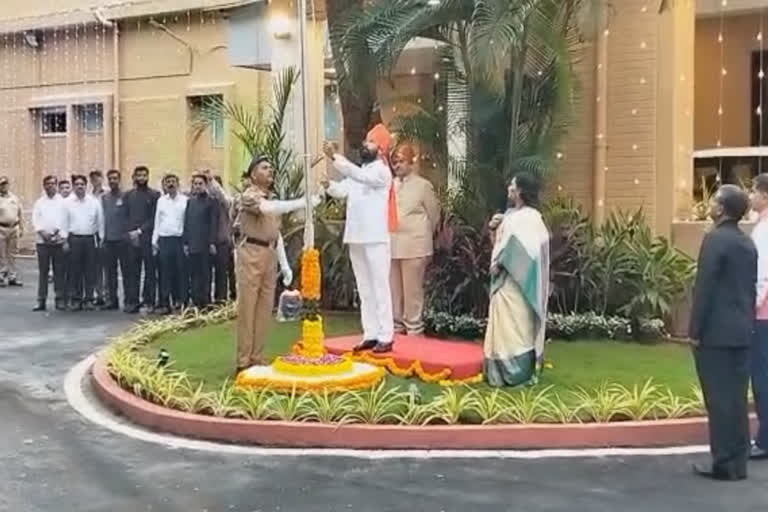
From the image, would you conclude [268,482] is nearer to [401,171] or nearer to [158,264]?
[401,171]

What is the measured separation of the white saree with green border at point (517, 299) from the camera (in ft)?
30.4

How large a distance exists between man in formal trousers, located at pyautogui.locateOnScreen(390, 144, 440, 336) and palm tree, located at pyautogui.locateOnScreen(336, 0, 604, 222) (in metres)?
0.68

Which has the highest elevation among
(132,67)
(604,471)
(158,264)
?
(132,67)

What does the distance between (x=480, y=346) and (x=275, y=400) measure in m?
2.75

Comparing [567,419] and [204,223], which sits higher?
[204,223]

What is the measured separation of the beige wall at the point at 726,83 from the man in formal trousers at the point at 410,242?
5.78 meters

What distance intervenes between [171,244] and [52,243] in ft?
7.37

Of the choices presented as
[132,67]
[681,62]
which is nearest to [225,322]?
[681,62]

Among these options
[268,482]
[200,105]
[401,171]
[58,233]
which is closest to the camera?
[268,482]

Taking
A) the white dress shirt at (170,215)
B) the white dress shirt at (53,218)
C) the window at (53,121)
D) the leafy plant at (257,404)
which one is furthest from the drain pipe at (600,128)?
the window at (53,121)

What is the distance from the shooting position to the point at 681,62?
1324 centimetres

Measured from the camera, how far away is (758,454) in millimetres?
7734

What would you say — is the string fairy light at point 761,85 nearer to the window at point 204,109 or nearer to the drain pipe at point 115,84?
the window at point 204,109

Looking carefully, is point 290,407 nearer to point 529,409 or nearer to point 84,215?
point 529,409
